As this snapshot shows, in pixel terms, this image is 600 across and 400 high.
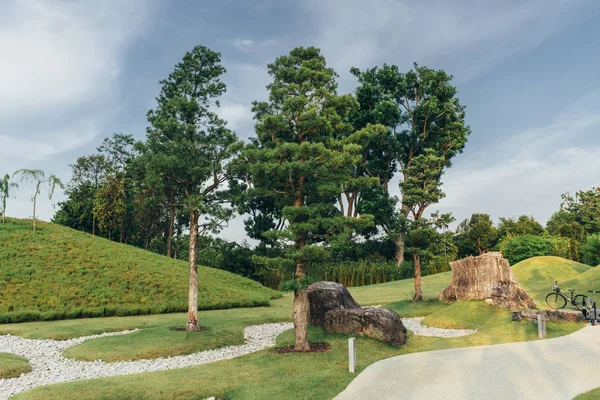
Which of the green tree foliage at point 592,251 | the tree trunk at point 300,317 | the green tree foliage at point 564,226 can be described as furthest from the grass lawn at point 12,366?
the green tree foliage at point 564,226

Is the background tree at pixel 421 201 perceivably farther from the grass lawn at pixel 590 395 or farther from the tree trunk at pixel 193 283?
the grass lawn at pixel 590 395

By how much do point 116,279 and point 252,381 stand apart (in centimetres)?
2045

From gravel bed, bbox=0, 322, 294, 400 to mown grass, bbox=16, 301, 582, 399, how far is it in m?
2.06

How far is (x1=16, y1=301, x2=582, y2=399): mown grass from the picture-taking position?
32.3 feet

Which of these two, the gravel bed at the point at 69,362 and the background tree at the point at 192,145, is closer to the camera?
the gravel bed at the point at 69,362

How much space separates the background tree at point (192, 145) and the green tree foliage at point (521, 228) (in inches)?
1501

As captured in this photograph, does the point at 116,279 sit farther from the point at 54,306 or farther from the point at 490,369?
the point at 490,369

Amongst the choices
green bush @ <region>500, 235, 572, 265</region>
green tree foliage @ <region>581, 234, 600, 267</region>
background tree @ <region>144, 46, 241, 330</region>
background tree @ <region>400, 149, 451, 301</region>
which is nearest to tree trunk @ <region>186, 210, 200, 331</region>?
background tree @ <region>144, 46, 241, 330</region>

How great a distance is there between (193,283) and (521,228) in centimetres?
4235

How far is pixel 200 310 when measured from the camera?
2650 centimetres

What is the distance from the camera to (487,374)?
34.2 ft

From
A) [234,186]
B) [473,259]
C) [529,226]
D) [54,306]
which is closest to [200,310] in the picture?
[54,306]

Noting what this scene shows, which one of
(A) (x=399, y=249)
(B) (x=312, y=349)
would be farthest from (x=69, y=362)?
(A) (x=399, y=249)

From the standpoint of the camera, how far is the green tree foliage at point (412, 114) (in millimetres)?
40156
